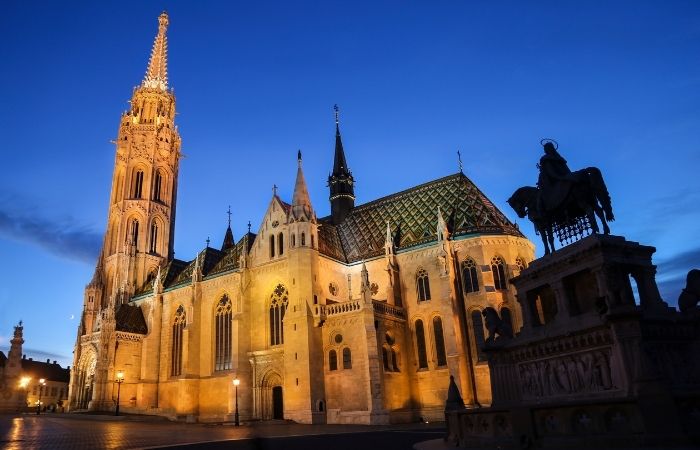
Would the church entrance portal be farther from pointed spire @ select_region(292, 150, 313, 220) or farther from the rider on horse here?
the rider on horse

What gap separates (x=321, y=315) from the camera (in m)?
32.5

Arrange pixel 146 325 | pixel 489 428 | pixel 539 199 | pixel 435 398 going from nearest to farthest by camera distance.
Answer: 1. pixel 489 428
2. pixel 539 199
3. pixel 435 398
4. pixel 146 325

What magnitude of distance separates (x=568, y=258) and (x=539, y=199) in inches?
96.6

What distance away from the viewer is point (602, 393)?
10383 millimetres

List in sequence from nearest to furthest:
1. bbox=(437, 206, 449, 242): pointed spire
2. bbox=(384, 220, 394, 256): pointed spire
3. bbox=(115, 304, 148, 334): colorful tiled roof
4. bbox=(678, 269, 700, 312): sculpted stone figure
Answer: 1. bbox=(678, 269, 700, 312): sculpted stone figure
2. bbox=(437, 206, 449, 242): pointed spire
3. bbox=(384, 220, 394, 256): pointed spire
4. bbox=(115, 304, 148, 334): colorful tiled roof

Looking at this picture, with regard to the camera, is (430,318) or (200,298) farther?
(200,298)

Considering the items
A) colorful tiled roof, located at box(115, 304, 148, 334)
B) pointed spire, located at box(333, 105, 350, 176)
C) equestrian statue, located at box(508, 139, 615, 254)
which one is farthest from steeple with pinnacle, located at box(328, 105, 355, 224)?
equestrian statue, located at box(508, 139, 615, 254)

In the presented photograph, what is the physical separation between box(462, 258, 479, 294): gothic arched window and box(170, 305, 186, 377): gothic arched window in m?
25.2

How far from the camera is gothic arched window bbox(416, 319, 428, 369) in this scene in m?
32.7

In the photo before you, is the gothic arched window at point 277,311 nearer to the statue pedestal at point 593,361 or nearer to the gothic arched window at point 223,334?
the gothic arched window at point 223,334

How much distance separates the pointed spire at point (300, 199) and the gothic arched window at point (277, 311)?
554 cm

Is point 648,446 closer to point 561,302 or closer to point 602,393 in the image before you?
point 602,393

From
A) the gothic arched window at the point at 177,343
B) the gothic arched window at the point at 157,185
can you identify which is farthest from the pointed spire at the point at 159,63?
the gothic arched window at the point at 177,343

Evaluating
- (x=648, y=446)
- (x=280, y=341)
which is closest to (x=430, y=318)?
(x=280, y=341)
